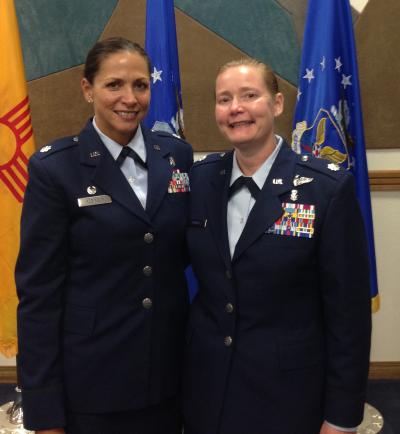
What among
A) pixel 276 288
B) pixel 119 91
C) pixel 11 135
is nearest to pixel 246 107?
pixel 119 91

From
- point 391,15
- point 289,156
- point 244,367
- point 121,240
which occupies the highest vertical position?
point 391,15

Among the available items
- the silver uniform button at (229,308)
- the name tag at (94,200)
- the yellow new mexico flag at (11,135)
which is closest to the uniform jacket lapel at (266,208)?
the silver uniform button at (229,308)

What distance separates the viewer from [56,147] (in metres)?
1.33

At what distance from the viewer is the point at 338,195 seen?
114 cm

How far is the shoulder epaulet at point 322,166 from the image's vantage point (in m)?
1.18

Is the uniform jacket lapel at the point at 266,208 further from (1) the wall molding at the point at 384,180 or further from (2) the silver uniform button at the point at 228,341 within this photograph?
(1) the wall molding at the point at 384,180

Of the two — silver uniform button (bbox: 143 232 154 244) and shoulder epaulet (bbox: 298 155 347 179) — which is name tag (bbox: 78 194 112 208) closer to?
silver uniform button (bbox: 143 232 154 244)

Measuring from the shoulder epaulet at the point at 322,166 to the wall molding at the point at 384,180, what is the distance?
155 cm

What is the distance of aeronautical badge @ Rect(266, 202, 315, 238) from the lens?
3.81 ft

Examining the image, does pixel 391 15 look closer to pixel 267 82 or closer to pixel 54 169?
pixel 267 82

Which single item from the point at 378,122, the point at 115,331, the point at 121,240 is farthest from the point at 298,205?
the point at 378,122

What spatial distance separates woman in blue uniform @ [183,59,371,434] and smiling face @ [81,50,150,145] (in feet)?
0.77

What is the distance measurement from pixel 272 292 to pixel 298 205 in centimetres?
22

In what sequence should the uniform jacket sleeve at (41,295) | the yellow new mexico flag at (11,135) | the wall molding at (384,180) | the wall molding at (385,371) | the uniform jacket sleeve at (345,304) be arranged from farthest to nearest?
the wall molding at (385,371) → the wall molding at (384,180) → the yellow new mexico flag at (11,135) → the uniform jacket sleeve at (41,295) → the uniform jacket sleeve at (345,304)
